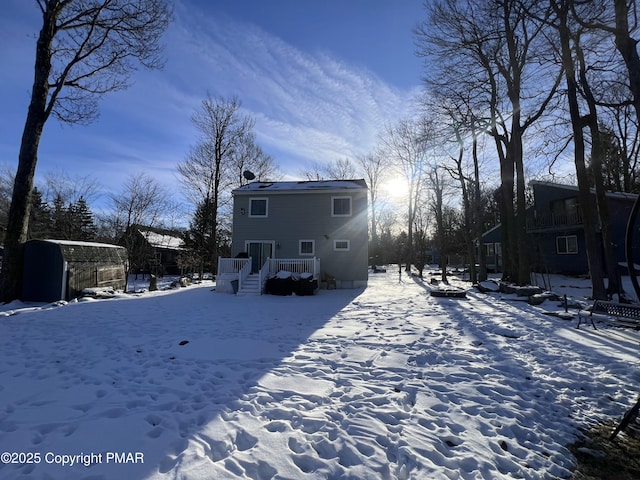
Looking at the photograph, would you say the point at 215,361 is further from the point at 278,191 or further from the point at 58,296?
the point at 278,191

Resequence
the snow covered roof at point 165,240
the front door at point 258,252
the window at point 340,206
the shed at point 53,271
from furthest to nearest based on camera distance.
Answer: the snow covered roof at point 165,240 → the front door at point 258,252 → the window at point 340,206 → the shed at point 53,271

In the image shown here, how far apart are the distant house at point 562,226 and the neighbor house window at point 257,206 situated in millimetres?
16407

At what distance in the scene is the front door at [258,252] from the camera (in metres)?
16.3

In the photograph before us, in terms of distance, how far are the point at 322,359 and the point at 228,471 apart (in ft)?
8.59

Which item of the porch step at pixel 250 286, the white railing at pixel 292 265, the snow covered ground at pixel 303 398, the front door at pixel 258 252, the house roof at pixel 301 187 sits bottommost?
the snow covered ground at pixel 303 398

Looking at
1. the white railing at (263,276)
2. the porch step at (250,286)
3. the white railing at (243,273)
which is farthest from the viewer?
the white railing at (243,273)

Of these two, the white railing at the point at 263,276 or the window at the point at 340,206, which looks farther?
the window at the point at 340,206

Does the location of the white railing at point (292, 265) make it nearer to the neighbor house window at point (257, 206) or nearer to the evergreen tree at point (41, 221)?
the neighbor house window at point (257, 206)

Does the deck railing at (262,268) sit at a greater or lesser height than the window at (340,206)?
lesser

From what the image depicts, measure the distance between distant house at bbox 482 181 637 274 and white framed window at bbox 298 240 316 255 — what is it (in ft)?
45.7

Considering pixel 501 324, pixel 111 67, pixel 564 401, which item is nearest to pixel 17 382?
pixel 564 401

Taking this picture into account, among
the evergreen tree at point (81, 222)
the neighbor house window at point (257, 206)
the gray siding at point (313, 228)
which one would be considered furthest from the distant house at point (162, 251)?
the neighbor house window at point (257, 206)

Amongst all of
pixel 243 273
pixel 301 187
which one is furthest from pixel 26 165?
pixel 301 187

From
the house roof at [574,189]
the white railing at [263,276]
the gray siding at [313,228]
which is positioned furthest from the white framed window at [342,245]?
the house roof at [574,189]
